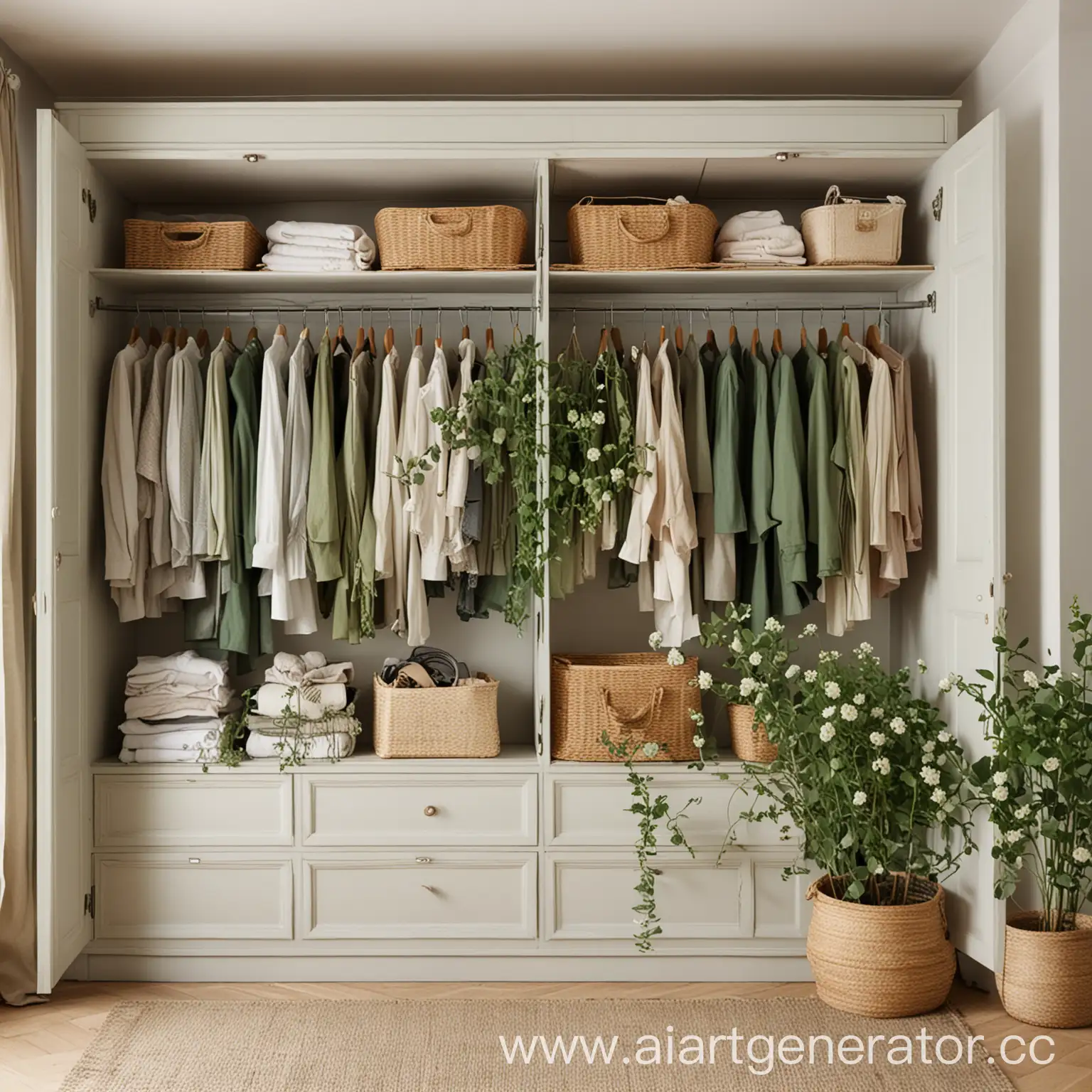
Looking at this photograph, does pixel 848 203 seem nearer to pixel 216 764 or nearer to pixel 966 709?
pixel 966 709

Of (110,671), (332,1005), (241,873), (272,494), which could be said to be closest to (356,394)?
(272,494)

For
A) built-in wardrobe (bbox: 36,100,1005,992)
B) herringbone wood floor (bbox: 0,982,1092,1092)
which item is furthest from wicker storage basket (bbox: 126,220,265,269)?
herringbone wood floor (bbox: 0,982,1092,1092)

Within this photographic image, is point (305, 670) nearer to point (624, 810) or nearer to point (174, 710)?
point (174, 710)

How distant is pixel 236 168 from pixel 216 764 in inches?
73.6

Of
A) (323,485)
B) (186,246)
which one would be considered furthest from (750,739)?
(186,246)

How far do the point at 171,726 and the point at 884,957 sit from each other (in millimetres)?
2237

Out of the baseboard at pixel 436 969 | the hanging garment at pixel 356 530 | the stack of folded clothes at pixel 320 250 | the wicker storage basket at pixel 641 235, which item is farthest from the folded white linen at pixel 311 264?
the baseboard at pixel 436 969

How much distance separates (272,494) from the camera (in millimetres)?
3369

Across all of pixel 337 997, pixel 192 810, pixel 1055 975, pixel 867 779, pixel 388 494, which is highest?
pixel 388 494

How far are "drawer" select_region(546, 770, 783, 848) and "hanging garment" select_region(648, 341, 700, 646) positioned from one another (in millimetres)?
462

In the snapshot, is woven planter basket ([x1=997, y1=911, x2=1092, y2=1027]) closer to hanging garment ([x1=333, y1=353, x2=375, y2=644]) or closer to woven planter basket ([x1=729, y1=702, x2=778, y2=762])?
woven planter basket ([x1=729, y1=702, x2=778, y2=762])

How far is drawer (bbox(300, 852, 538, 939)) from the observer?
132 inches

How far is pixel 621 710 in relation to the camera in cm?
338

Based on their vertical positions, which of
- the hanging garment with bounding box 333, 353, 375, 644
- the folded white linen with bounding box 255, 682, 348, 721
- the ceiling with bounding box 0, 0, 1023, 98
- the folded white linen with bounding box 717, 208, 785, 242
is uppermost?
the ceiling with bounding box 0, 0, 1023, 98
